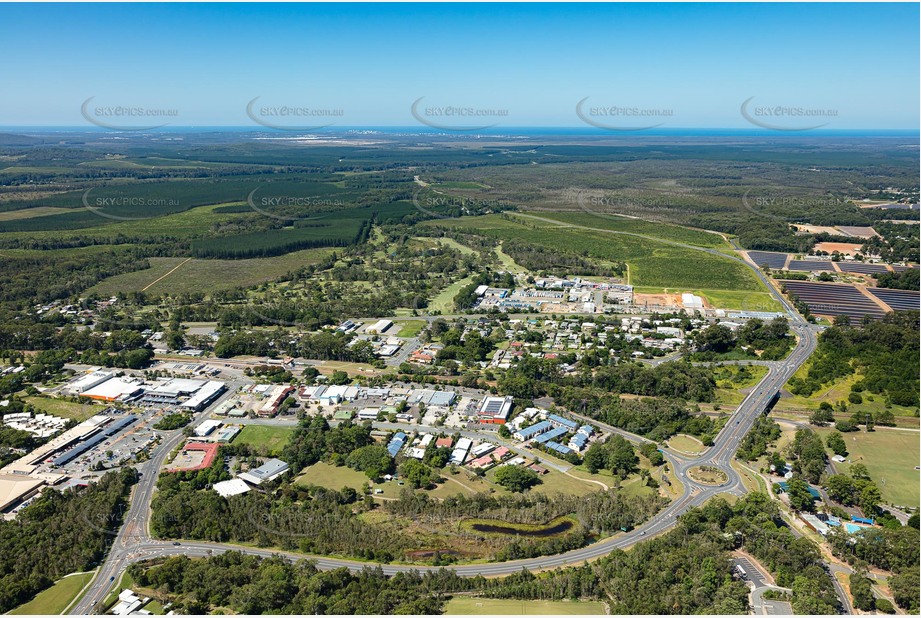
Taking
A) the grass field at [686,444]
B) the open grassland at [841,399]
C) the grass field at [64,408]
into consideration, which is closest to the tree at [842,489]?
the grass field at [686,444]

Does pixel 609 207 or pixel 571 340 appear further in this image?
pixel 609 207

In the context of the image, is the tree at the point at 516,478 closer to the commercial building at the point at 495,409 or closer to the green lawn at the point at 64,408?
the commercial building at the point at 495,409

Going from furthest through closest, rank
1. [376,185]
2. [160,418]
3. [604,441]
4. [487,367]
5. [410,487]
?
[376,185] < [487,367] < [160,418] < [604,441] < [410,487]

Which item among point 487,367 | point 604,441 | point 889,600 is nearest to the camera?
point 889,600

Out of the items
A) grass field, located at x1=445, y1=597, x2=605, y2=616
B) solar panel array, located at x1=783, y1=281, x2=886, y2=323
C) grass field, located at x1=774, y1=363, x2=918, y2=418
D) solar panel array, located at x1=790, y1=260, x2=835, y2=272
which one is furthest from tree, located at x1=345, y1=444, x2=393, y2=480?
solar panel array, located at x1=790, y1=260, x2=835, y2=272

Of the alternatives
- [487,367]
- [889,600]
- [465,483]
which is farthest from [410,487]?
[889,600]

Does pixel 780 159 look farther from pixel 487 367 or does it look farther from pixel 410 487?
pixel 410 487

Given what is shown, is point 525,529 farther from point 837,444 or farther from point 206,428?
point 206,428
